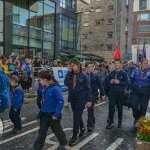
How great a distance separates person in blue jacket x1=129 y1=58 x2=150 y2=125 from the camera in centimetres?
779

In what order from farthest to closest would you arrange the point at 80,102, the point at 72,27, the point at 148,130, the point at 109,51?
the point at 109,51
the point at 72,27
the point at 80,102
the point at 148,130

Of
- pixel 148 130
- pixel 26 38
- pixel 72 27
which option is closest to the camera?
pixel 148 130

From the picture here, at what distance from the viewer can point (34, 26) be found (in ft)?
81.3

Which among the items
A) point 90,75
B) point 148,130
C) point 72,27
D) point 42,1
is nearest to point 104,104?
point 90,75

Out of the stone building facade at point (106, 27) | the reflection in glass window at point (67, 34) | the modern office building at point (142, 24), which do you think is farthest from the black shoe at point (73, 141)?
the modern office building at point (142, 24)

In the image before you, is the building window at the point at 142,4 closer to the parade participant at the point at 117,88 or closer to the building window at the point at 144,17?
the building window at the point at 144,17

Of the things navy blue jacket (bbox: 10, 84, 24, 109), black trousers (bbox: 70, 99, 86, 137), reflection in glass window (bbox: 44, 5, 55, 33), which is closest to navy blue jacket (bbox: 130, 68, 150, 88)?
black trousers (bbox: 70, 99, 86, 137)

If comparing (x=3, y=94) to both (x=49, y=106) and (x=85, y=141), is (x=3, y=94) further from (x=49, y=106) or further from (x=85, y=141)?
(x=85, y=141)

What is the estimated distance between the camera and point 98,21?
54.8 meters

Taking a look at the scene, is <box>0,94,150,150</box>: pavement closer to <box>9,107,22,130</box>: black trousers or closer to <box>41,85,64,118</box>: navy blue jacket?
<box>9,107,22,130</box>: black trousers

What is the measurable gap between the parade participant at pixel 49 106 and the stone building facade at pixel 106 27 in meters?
46.7

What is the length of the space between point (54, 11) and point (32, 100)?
17427 mm

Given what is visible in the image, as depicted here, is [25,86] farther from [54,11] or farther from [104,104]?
[54,11]

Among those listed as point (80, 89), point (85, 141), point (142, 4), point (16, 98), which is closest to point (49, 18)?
point (16, 98)
